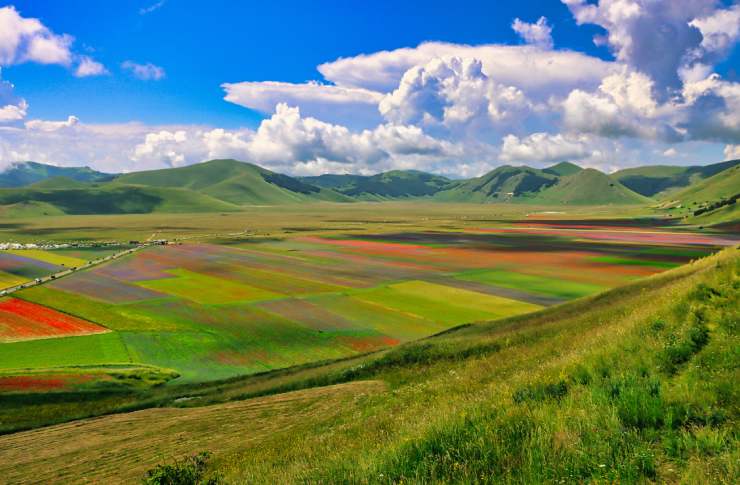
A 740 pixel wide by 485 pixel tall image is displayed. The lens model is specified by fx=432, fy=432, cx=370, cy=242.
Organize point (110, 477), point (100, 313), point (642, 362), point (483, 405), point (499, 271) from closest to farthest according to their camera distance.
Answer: point (483, 405) → point (642, 362) → point (110, 477) → point (100, 313) → point (499, 271)

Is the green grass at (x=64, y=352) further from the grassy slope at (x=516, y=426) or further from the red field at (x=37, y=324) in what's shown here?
the grassy slope at (x=516, y=426)

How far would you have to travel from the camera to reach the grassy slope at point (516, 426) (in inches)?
303

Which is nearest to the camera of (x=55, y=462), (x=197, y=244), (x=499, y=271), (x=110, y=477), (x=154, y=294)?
(x=110, y=477)

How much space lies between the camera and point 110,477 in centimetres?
1656

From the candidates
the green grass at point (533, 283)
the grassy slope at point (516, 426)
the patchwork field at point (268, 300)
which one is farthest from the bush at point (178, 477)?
the green grass at point (533, 283)

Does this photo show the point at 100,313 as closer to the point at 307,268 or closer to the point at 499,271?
the point at 307,268

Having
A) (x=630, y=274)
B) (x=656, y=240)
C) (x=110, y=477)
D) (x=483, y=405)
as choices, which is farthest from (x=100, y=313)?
(x=656, y=240)

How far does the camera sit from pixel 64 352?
49.4 metres

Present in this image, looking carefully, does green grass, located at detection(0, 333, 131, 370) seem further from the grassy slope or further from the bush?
the bush

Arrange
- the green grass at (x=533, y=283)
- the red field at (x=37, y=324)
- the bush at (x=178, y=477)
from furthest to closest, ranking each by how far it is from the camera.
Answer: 1. the green grass at (x=533, y=283)
2. the red field at (x=37, y=324)
3. the bush at (x=178, y=477)

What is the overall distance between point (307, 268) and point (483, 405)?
9465 cm

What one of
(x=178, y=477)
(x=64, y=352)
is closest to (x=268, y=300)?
(x=64, y=352)

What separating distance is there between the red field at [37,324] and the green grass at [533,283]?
65759 millimetres

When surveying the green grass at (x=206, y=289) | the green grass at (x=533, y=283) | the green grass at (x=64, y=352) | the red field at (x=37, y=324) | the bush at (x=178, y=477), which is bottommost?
the green grass at (x=64, y=352)
